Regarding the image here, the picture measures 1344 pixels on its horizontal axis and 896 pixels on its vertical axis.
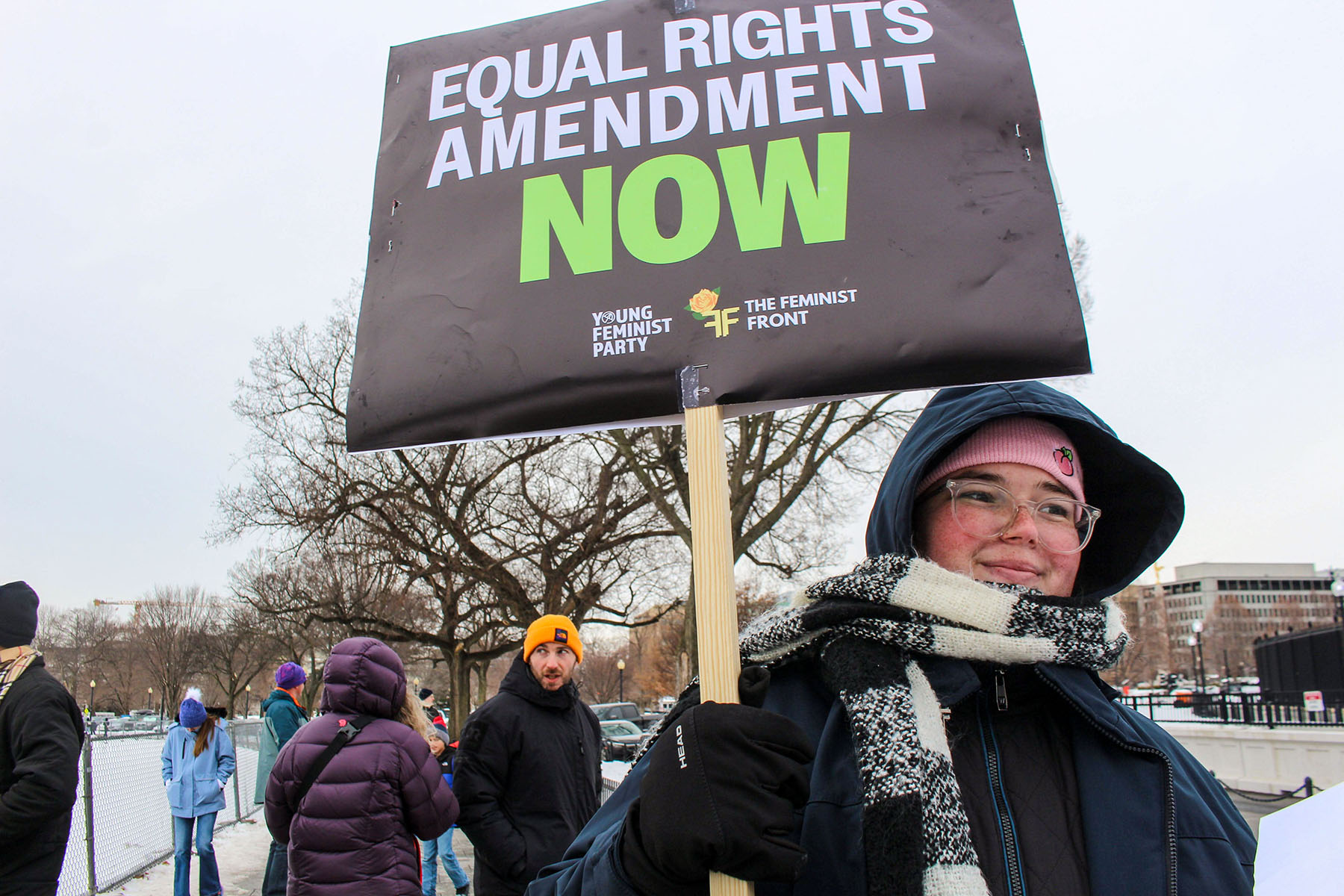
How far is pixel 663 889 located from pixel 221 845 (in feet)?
36.0

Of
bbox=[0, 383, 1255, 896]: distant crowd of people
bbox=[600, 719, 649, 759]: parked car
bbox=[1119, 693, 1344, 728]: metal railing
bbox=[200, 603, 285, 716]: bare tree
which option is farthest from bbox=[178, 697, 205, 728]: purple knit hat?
bbox=[200, 603, 285, 716]: bare tree

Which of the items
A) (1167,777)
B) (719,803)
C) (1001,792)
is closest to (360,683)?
(719,803)

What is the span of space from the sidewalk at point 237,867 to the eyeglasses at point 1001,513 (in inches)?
279

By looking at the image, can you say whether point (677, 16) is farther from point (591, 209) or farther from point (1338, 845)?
point (1338, 845)

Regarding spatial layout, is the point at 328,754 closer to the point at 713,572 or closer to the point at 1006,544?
the point at 713,572

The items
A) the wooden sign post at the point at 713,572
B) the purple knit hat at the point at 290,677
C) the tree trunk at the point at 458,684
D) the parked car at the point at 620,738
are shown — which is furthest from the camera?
the parked car at the point at 620,738

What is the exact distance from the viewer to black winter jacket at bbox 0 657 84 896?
352 centimetres

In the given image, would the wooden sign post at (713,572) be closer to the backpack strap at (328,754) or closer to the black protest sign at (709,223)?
the black protest sign at (709,223)

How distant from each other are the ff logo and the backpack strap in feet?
9.94

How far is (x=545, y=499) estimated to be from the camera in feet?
71.7

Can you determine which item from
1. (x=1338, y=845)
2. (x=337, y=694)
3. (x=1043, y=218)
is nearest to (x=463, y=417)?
(x=1043, y=218)

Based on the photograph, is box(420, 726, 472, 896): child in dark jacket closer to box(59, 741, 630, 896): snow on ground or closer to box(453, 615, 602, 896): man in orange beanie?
box(59, 741, 630, 896): snow on ground

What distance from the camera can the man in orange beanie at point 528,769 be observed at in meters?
4.42

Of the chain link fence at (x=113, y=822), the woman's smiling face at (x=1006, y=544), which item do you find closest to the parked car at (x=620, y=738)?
the chain link fence at (x=113, y=822)
